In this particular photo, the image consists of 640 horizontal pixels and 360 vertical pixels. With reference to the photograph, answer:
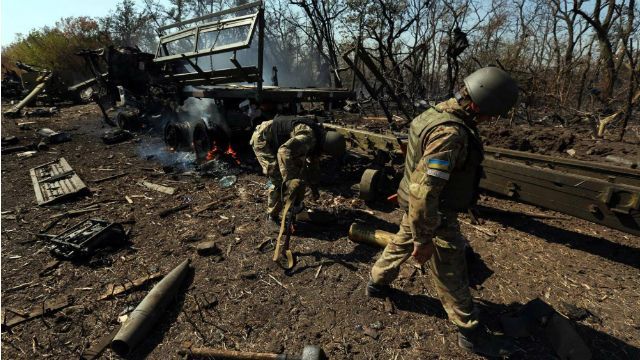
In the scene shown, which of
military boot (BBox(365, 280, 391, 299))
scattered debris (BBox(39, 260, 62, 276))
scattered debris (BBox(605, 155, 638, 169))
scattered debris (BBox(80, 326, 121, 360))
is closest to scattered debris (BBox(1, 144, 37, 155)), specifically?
scattered debris (BBox(39, 260, 62, 276))

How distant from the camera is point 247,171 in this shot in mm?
7086

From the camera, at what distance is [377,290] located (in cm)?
333

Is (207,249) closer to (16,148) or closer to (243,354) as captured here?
(243,354)

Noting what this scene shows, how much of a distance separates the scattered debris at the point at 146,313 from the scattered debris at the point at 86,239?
4.25 feet

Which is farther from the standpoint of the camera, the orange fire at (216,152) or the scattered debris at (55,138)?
the scattered debris at (55,138)

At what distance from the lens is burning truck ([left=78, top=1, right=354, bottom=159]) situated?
21.8 ft

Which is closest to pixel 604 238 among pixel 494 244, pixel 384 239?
pixel 494 244

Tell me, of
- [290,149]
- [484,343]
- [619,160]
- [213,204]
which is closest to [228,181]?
[213,204]

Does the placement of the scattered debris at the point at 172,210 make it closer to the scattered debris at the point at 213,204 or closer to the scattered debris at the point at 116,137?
the scattered debris at the point at 213,204

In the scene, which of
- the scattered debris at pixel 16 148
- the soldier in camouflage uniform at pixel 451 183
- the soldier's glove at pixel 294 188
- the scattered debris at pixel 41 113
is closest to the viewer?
the soldier in camouflage uniform at pixel 451 183

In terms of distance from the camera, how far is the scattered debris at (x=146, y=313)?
2881mm

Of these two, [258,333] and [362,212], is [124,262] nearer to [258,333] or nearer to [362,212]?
[258,333]

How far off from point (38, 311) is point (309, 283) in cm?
266

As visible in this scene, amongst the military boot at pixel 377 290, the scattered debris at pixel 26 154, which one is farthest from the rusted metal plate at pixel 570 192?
the scattered debris at pixel 26 154
